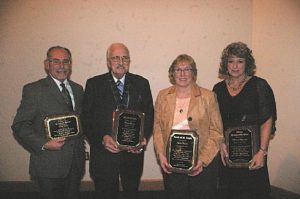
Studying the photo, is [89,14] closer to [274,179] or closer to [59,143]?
[59,143]

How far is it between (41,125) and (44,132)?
0.08 m

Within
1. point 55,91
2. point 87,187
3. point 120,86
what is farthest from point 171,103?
point 87,187

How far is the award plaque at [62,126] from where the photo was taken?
257 centimetres

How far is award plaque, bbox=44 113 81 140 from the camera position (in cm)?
257

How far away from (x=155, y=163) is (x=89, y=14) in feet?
8.42

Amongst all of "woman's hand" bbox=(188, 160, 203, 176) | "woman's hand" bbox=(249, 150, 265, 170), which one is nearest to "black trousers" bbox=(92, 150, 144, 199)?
"woman's hand" bbox=(188, 160, 203, 176)

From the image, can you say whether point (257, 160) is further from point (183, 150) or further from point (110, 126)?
point (110, 126)

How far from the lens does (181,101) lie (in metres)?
2.72

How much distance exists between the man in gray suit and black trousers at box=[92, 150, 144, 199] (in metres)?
0.31

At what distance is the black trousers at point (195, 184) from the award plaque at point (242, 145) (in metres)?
0.20

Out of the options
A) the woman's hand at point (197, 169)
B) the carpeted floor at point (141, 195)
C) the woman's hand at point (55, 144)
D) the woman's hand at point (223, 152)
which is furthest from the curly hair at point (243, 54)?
the carpeted floor at point (141, 195)

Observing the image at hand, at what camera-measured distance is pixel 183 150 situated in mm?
2521

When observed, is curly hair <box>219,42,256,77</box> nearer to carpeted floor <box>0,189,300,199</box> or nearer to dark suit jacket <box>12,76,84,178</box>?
dark suit jacket <box>12,76,84,178</box>

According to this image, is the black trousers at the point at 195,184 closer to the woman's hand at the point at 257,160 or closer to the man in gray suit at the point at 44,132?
the woman's hand at the point at 257,160
